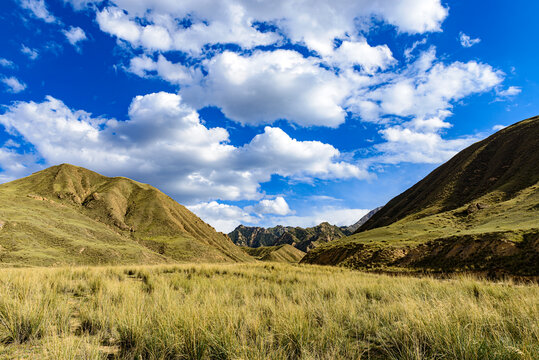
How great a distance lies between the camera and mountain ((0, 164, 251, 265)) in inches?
1857

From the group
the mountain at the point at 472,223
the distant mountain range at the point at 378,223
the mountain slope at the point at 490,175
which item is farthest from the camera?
the mountain slope at the point at 490,175

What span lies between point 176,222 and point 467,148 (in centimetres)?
11060

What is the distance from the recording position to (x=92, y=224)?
75.1 meters

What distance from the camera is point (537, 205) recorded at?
105ft

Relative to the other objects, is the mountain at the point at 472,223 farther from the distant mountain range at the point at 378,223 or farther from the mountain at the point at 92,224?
the mountain at the point at 92,224

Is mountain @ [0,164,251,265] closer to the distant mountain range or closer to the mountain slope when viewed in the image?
the distant mountain range

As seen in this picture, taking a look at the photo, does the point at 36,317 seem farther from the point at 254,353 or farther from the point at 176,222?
the point at 176,222

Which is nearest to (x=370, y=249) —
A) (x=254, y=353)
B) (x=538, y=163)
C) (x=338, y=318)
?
(x=338, y=318)

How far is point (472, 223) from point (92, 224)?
89025 mm

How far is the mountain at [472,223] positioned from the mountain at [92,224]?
42.0 m

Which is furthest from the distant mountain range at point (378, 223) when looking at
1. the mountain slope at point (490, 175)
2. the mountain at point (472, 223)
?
the mountain slope at point (490, 175)

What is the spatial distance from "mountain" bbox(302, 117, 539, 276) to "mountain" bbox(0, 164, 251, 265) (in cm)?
4203

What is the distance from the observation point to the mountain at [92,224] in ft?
155

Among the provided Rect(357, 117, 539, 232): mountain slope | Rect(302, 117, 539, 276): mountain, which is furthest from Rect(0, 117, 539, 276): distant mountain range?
Rect(357, 117, 539, 232): mountain slope
